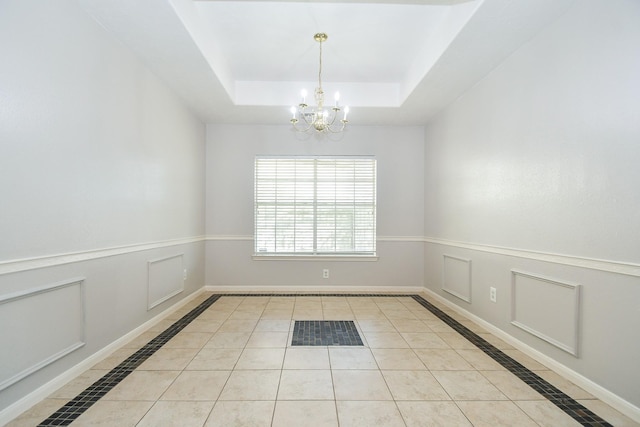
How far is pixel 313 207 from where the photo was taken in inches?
185

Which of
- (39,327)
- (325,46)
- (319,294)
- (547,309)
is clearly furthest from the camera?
(319,294)

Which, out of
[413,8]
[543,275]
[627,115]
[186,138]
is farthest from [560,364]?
[186,138]

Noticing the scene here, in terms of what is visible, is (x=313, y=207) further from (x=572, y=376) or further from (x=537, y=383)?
(x=572, y=376)

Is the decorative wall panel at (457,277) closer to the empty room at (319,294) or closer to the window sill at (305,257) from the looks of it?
the empty room at (319,294)

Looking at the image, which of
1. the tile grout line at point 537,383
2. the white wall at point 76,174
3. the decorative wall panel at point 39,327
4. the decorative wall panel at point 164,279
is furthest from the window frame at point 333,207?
the decorative wall panel at point 39,327

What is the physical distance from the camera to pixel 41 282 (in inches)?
73.0

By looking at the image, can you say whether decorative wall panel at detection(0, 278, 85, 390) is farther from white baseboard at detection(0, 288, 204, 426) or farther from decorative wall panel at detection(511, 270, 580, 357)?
decorative wall panel at detection(511, 270, 580, 357)

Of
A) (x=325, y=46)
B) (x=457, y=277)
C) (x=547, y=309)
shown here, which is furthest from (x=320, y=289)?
(x=325, y=46)

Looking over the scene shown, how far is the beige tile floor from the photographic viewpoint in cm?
172

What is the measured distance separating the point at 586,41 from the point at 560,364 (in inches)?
87.4

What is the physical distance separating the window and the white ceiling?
0.86 meters

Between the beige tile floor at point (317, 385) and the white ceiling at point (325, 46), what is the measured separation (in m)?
2.57

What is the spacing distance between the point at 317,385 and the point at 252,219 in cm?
299

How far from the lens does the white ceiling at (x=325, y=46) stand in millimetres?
2236
